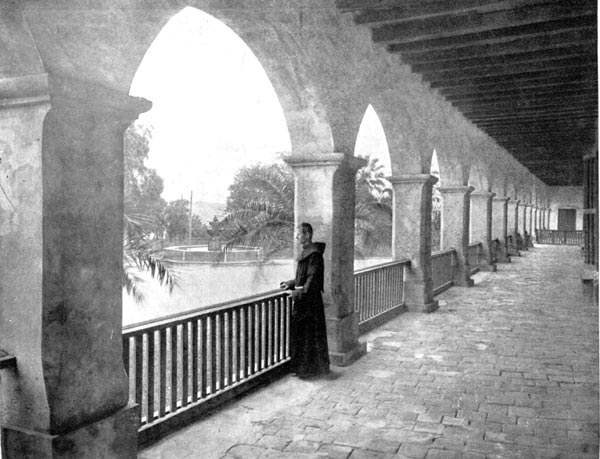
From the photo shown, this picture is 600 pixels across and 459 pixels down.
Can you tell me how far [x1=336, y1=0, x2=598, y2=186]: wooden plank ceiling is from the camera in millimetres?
6016

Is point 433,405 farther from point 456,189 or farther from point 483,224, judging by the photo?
point 483,224

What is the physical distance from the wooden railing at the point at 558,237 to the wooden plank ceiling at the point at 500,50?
889 inches

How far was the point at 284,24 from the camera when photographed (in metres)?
5.26

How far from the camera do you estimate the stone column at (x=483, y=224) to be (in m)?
15.9

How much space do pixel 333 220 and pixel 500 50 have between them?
3.47 metres

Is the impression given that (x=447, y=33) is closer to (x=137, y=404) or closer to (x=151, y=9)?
(x=151, y=9)

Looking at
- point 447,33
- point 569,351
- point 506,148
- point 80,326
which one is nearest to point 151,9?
point 80,326

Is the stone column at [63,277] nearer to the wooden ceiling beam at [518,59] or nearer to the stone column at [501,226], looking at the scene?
the wooden ceiling beam at [518,59]

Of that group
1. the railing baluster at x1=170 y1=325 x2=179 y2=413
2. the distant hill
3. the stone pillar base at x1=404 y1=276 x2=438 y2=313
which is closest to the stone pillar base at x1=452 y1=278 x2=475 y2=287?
the stone pillar base at x1=404 y1=276 x2=438 y2=313

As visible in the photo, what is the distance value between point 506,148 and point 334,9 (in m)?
14.0

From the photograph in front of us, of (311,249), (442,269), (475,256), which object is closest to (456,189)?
(442,269)

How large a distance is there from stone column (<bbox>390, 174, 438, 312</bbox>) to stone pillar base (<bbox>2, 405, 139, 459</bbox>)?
6.76 metres

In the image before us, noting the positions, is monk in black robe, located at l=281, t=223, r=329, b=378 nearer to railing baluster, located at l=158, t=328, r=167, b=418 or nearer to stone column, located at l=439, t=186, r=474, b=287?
railing baluster, located at l=158, t=328, r=167, b=418

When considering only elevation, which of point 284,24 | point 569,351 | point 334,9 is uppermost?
point 334,9
